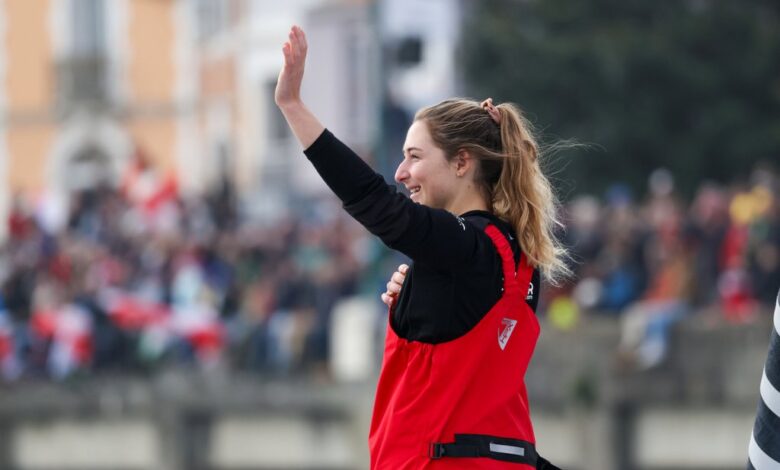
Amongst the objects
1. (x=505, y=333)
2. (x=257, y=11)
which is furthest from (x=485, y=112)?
(x=257, y=11)

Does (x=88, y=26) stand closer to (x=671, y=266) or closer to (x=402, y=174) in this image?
(x=671, y=266)

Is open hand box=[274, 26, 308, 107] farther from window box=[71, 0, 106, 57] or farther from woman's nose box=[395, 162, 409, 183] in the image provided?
window box=[71, 0, 106, 57]

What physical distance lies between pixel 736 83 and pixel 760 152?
6.33 ft

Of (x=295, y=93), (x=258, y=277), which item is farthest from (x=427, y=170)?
(x=258, y=277)

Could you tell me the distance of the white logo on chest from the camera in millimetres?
4809

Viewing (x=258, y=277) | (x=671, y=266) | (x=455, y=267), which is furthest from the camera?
(x=258, y=277)

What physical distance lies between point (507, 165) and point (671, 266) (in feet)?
36.6

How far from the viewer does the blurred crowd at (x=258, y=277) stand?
1633 centimetres

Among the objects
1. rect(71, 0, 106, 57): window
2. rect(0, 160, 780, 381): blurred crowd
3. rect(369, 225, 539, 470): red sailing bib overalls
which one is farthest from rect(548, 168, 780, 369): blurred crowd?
rect(71, 0, 106, 57): window

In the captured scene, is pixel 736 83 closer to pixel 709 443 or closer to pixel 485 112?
pixel 709 443

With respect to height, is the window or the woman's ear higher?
the window

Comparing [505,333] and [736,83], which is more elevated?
[736,83]

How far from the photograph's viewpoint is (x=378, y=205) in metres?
4.56

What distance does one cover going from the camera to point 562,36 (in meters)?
31.9
